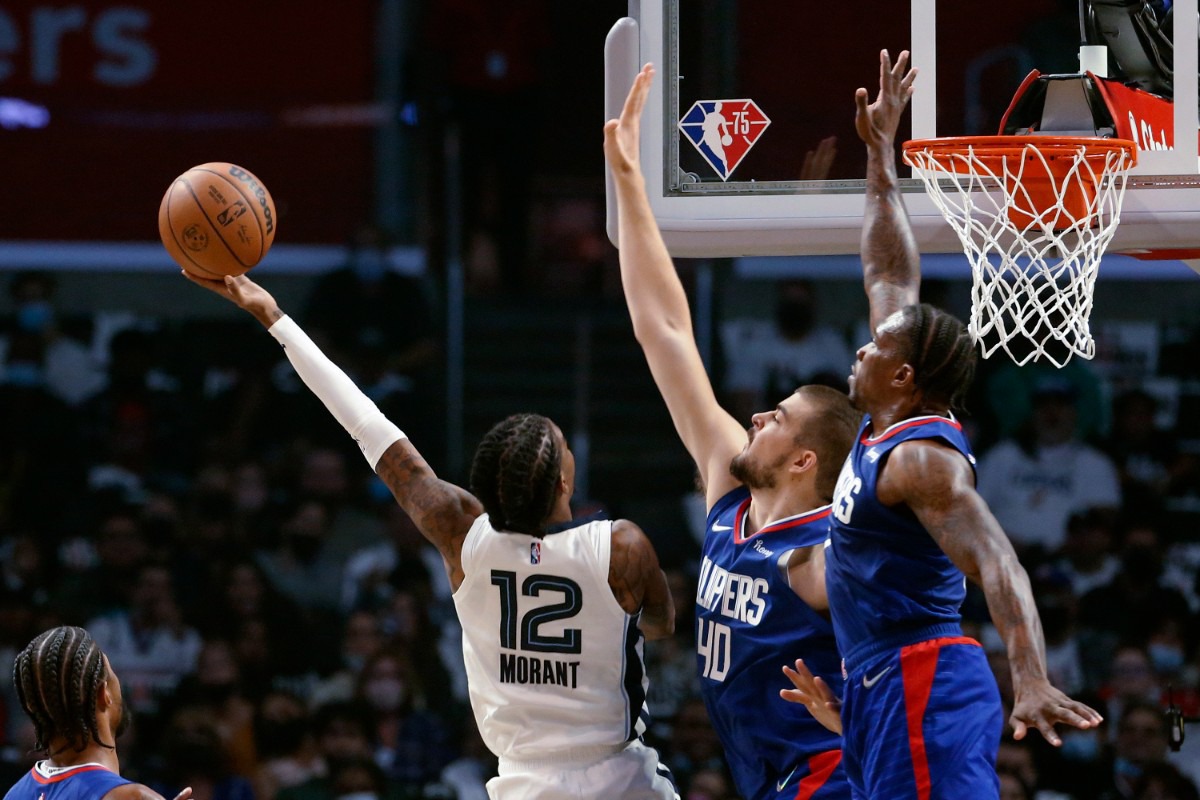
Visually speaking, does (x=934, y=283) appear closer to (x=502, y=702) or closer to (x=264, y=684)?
(x=264, y=684)

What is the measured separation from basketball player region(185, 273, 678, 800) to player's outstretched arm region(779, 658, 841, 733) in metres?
0.36

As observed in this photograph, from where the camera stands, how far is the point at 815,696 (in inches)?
134

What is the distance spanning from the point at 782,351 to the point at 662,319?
16.4ft

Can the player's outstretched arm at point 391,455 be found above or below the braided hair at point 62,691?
above

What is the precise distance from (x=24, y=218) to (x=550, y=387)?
12.1 ft

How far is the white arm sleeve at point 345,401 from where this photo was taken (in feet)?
12.7

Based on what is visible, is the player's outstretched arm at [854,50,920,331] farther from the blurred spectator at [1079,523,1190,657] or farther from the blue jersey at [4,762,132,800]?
the blurred spectator at [1079,523,1190,657]

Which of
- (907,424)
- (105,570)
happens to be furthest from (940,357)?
(105,570)

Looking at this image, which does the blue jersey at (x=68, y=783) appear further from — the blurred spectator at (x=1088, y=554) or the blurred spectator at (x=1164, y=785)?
the blurred spectator at (x=1088, y=554)

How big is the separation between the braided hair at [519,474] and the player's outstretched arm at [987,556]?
0.75m

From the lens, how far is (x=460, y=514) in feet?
12.2

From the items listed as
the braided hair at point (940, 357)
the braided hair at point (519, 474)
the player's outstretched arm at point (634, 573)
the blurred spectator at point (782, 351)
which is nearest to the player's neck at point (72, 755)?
Answer: the braided hair at point (519, 474)

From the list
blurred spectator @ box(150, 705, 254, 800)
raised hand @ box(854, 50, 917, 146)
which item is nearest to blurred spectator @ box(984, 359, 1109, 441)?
blurred spectator @ box(150, 705, 254, 800)

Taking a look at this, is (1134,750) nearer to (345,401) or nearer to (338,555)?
(338,555)
